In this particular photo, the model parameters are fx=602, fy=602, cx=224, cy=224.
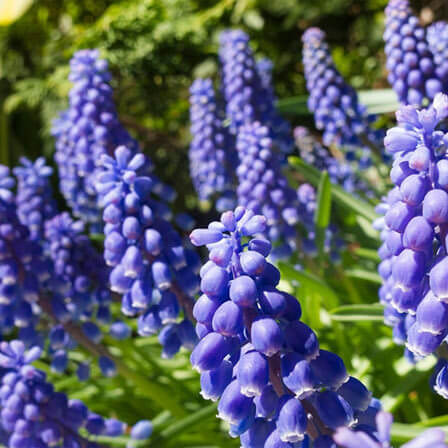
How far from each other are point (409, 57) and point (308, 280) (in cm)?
124

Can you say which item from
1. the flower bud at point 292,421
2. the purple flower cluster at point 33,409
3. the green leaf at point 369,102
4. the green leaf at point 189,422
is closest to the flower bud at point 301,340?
the flower bud at point 292,421

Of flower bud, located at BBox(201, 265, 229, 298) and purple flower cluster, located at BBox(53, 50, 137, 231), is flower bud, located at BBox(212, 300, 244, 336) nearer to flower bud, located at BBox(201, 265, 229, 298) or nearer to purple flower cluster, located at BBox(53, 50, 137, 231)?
flower bud, located at BBox(201, 265, 229, 298)

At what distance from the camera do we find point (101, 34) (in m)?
4.95

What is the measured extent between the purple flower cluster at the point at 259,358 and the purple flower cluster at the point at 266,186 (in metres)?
1.56

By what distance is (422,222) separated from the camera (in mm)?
1608

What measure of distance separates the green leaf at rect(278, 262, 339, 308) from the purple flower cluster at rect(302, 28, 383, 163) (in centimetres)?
100

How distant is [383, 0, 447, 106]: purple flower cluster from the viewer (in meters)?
3.03

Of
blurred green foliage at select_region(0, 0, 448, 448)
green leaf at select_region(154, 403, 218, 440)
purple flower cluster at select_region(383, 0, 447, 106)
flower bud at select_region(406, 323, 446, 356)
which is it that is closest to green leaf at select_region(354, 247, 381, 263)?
blurred green foliage at select_region(0, 0, 448, 448)

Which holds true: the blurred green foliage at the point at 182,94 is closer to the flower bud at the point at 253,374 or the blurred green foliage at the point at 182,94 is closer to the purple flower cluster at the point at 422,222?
the purple flower cluster at the point at 422,222

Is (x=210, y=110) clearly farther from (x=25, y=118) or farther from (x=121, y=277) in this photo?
(x=25, y=118)

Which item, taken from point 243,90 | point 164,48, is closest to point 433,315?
point 243,90

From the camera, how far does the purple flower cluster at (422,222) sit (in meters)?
1.60

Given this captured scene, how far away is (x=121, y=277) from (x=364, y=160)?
202 cm

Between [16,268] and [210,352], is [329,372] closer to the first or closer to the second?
[210,352]
